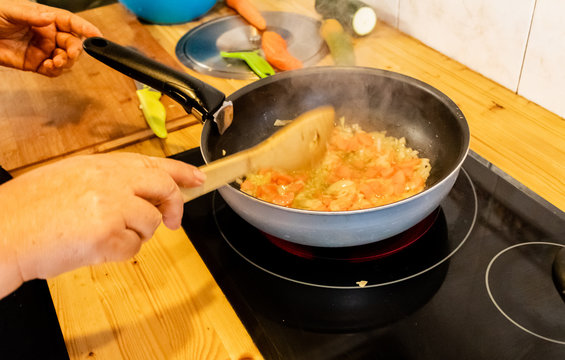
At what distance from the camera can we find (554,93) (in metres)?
1.10

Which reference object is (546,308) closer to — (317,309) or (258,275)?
(317,309)

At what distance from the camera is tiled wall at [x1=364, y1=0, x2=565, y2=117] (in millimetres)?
1054

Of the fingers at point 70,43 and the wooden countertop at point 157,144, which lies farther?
the fingers at point 70,43

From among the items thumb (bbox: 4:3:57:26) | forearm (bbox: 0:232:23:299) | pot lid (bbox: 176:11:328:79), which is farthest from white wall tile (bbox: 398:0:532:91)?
forearm (bbox: 0:232:23:299)

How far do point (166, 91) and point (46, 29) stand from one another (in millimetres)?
507

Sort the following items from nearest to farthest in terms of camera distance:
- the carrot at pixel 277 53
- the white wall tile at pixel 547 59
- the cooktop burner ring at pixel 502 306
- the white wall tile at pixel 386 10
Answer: the cooktop burner ring at pixel 502 306 < the white wall tile at pixel 547 59 < the carrot at pixel 277 53 < the white wall tile at pixel 386 10

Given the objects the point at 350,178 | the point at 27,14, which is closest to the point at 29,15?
the point at 27,14

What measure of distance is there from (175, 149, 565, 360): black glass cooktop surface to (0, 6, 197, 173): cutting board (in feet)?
1.30

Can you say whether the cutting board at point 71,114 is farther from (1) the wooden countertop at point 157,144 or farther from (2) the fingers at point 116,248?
(2) the fingers at point 116,248

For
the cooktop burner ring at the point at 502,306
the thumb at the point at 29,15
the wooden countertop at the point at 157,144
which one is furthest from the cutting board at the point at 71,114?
the cooktop burner ring at the point at 502,306

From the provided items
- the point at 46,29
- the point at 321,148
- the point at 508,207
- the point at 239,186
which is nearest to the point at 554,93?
the point at 508,207

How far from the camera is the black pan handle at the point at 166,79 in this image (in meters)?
0.88

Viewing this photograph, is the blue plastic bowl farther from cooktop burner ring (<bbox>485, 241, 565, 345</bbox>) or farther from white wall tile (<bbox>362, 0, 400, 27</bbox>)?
cooktop burner ring (<bbox>485, 241, 565, 345</bbox>)

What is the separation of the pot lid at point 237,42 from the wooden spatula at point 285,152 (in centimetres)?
53
